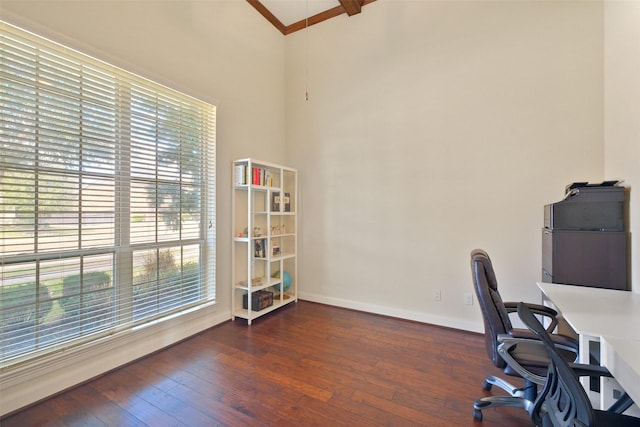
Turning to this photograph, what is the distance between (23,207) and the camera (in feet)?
5.66

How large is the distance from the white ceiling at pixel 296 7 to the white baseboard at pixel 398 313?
13.0 feet

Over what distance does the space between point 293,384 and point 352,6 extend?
13.7 ft

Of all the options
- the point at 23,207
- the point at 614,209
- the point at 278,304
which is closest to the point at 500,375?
the point at 614,209

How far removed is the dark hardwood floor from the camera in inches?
64.9

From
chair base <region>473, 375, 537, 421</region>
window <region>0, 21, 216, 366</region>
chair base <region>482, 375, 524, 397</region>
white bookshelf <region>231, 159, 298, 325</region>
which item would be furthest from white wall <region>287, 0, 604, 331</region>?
window <region>0, 21, 216, 366</region>

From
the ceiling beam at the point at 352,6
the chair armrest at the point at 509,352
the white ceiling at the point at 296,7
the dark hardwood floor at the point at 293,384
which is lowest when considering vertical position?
the dark hardwood floor at the point at 293,384

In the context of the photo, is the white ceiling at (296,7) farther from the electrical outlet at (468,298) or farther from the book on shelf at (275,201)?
the electrical outlet at (468,298)

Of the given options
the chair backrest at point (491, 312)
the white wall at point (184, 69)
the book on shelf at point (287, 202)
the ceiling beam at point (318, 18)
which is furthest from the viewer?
the book on shelf at point (287, 202)

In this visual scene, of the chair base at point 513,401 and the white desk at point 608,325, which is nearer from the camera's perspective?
the white desk at point 608,325

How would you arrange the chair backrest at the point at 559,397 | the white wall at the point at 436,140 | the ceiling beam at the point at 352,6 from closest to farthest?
the chair backrest at the point at 559,397 → the white wall at the point at 436,140 → the ceiling beam at the point at 352,6

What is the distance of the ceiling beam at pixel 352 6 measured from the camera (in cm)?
329

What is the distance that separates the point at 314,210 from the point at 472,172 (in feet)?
6.61

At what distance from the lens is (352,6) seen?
3.36 meters

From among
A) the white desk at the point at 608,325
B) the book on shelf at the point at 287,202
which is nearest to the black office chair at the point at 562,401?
the white desk at the point at 608,325
